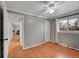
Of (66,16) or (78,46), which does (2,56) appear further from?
(66,16)

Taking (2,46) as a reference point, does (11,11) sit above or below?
above

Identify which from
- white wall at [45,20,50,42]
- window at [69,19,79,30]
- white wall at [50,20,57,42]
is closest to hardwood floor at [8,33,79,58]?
window at [69,19,79,30]

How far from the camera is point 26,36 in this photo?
4.00 m

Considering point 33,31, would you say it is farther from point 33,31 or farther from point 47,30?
point 47,30

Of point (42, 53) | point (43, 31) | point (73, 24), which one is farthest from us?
point (43, 31)

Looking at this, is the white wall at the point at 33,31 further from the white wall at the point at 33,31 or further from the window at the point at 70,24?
the window at the point at 70,24

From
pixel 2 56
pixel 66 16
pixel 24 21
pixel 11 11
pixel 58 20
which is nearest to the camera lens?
pixel 2 56

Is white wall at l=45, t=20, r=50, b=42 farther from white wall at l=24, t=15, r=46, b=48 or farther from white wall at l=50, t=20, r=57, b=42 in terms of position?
white wall at l=24, t=15, r=46, b=48

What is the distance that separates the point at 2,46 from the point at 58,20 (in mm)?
4397

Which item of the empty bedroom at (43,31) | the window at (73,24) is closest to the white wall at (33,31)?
the empty bedroom at (43,31)

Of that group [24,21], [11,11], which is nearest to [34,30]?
[24,21]

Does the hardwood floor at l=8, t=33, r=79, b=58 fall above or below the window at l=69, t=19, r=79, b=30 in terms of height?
below

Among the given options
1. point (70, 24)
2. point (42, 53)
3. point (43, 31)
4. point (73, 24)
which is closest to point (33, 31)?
point (43, 31)

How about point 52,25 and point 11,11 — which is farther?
point 52,25
